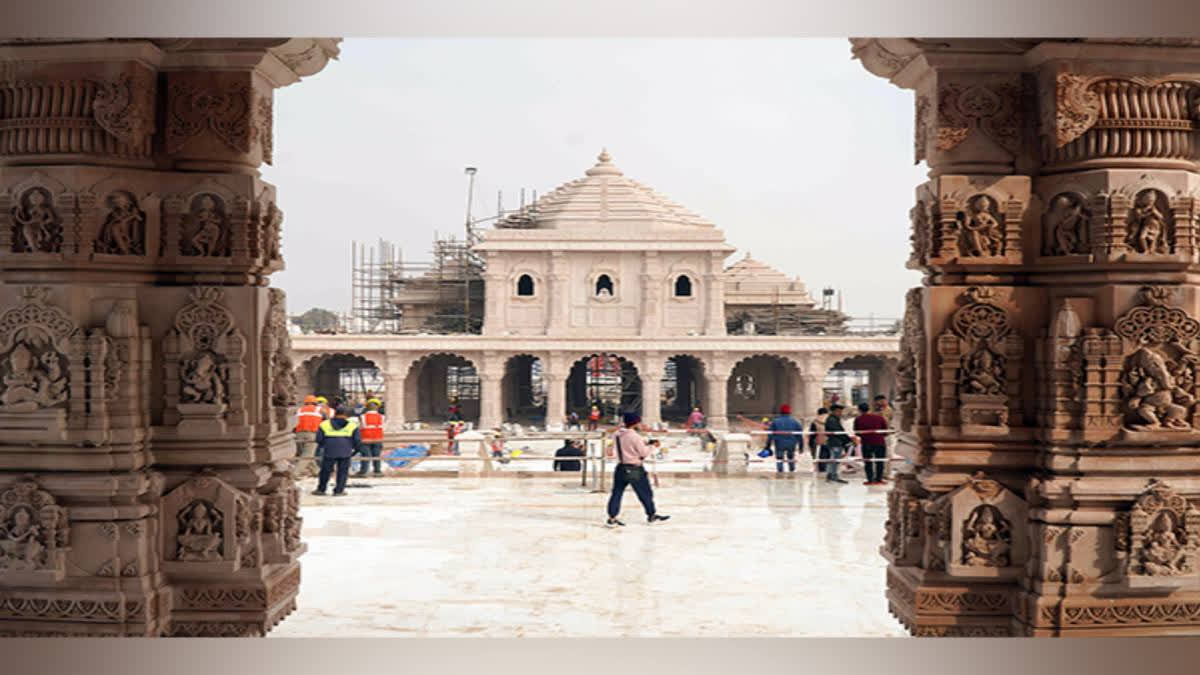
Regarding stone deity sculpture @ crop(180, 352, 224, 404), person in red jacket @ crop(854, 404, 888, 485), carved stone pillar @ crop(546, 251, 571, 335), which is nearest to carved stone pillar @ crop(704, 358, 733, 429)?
carved stone pillar @ crop(546, 251, 571, 335)

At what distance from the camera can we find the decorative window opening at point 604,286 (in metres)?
33.4

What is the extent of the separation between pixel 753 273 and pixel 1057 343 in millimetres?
33760

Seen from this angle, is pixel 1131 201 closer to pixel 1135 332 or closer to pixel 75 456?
pixel 1135 332

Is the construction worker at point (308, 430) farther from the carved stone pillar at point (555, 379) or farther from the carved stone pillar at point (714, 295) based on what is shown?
the carved stone pillar at point (714, 295)

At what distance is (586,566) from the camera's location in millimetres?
6848

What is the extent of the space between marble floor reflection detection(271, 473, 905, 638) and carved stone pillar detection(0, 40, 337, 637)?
0.74 metres

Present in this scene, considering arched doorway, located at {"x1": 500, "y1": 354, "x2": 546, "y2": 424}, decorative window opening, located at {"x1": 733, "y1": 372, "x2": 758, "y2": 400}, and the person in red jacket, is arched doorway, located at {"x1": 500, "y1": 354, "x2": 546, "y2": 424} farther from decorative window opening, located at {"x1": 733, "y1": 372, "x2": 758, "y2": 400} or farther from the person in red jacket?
the person in red jacket

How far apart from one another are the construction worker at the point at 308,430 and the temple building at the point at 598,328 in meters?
18.0

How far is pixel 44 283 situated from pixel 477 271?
106 feet

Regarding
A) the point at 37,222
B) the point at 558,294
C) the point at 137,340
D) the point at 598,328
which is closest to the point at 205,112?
the point at 37,222

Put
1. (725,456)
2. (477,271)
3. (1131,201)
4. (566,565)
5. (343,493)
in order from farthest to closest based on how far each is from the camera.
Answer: (477,271) → (725,456) → (343,493) → (566,565) → (1131,201)

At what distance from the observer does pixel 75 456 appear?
444cm

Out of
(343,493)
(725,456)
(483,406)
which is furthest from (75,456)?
(483,406)

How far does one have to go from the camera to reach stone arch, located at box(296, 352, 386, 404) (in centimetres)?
3172
